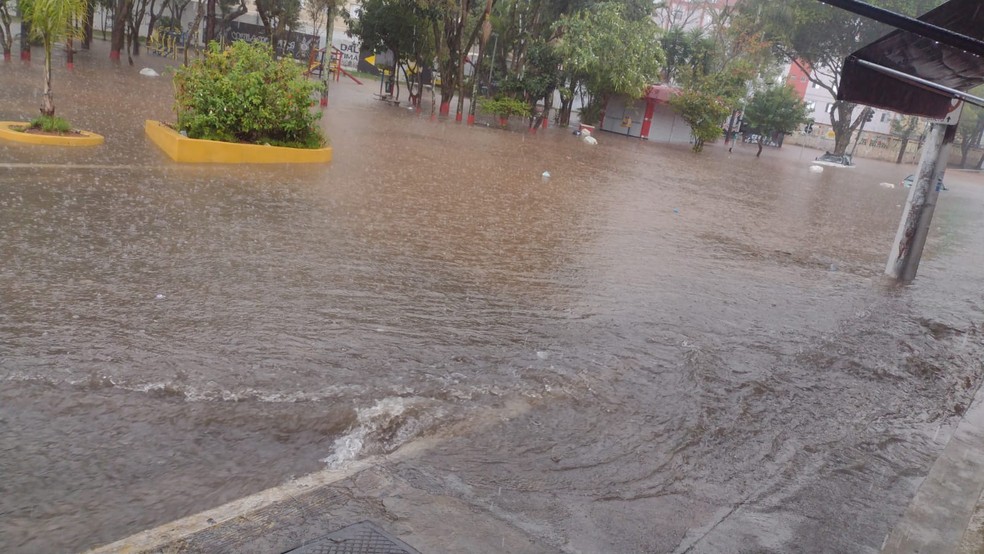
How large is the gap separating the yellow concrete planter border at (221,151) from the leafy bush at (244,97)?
310 mm

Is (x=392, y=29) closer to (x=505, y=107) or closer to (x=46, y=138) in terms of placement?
(x=505, y=107)

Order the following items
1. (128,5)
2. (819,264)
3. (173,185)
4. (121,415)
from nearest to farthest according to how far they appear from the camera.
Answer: (121,415) < (173,185) < (819,264) < (128,5)

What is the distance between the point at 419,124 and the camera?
25688 millimetres

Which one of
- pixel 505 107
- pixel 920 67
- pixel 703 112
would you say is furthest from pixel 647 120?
pixel 920 67

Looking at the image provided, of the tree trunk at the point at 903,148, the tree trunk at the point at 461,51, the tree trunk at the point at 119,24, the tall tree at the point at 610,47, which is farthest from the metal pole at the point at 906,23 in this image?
the tree trunk at the point at 903,148

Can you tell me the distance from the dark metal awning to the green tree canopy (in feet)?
122

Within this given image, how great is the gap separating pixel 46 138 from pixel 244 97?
2883 mm

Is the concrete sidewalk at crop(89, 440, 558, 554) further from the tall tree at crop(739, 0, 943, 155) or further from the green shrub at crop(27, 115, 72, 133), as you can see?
the tall tree at crop(739, 0, 943, 155)

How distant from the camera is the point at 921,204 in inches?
394

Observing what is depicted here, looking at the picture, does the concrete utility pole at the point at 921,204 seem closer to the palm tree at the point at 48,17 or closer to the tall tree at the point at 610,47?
the palm tree at the point at 48,17

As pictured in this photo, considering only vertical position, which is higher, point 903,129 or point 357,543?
point 903,129

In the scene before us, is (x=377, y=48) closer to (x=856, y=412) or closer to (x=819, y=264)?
(x=819, y=264)

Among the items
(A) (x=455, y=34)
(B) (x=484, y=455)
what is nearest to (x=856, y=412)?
(B) (x=484, y=455)

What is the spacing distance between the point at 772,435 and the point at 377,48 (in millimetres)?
30883
